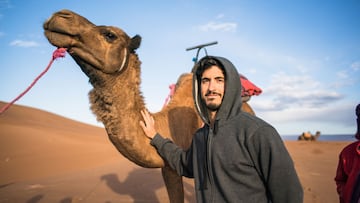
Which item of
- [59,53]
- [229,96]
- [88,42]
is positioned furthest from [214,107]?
[59,53]

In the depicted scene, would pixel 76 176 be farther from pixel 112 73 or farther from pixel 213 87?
pixel 213 87

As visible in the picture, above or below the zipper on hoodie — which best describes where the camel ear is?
above

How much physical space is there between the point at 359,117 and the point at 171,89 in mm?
3599

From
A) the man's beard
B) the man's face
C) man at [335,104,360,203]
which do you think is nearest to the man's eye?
the man's face

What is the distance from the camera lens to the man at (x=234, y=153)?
5.57 ft

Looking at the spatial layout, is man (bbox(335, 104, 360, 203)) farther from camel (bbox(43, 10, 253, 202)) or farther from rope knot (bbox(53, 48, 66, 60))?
rope knot (bbox(53, 48, 66, 60))

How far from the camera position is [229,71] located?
203 centimetres

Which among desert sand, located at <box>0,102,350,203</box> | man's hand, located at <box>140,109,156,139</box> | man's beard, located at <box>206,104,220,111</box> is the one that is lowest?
desert sand, located at <box>0,102,350,203</box>

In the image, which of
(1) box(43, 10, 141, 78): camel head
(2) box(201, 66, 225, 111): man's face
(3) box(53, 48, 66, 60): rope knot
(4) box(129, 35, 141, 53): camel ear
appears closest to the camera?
(2) box(201, 66, 225, 111): man's face

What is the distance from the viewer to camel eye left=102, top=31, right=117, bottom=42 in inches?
112

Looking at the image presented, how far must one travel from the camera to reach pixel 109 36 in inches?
113

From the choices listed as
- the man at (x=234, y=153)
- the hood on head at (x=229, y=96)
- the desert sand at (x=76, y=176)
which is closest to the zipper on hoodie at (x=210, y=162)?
the man at (x=234, y=153)

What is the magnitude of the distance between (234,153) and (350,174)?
154cm

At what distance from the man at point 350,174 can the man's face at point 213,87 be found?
Result: 1.59 m
